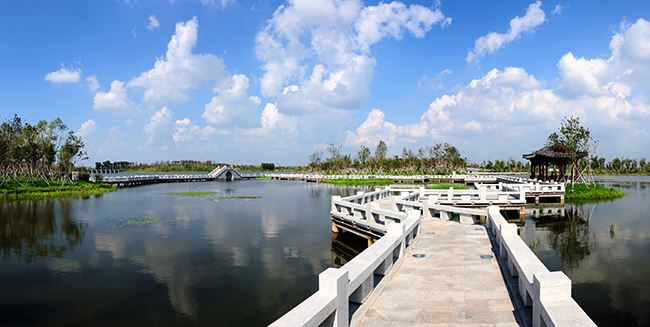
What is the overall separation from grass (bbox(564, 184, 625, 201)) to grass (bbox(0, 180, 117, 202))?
51.0 m

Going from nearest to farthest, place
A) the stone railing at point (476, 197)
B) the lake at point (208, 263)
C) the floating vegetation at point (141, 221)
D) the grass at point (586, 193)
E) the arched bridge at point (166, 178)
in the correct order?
the lake at point (208, 263)
the floating vegetation at point (141, 221)
the stone railing at point (476, 197)
the grass at point (586, 193)
the arched bridge at point (166, 178)

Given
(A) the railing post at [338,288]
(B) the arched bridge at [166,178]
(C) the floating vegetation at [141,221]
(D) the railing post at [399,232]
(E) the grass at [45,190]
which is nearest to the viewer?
(A) the railing post at [338,288]

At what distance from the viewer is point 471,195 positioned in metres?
29.8

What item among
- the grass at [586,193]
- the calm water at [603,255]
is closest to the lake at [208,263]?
the calm water at [603,255]

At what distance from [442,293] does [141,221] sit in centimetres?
2450

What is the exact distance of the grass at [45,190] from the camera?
43.8 m

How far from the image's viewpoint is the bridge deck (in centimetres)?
656

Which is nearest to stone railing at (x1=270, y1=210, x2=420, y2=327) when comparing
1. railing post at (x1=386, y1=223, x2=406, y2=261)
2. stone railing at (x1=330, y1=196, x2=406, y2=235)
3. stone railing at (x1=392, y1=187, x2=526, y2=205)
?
railing post at (x1=386, y1=223, x2=406, y2=261)

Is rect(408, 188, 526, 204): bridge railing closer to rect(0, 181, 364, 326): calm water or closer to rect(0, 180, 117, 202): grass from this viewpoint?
rect(0, 181, 364, 326): calm water

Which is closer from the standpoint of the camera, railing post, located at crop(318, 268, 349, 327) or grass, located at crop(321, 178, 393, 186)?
railing post, located at crop(318, 268, 349, 327)

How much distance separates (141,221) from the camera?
27.9m

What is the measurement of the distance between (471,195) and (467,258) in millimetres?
20337

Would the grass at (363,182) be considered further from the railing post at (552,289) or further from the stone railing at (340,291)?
the railing post at (552,289)

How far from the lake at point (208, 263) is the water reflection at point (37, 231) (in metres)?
0.06
